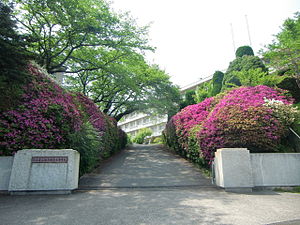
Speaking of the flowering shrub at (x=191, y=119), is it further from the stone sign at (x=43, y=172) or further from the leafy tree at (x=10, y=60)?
the leafy tree at (x=10, y=60)

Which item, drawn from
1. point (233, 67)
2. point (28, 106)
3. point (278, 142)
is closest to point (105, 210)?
point (28, 106)

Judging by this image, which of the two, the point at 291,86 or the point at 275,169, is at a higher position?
the point at 291,86

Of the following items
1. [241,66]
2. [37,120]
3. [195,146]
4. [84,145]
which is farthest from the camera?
[241,66]

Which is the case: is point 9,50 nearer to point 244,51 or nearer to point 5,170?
point 5,170

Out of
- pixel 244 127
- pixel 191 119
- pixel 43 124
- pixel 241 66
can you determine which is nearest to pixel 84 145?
Result: pixel 43 124

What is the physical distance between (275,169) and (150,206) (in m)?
4.45

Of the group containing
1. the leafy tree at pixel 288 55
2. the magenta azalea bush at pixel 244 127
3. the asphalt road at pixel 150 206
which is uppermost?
the leafy tree at pixel 288 55

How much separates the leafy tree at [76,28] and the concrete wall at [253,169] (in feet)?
27.9

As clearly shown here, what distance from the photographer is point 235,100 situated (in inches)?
320

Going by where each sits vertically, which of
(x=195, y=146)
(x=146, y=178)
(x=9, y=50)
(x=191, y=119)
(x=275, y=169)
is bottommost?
(x=146, y=178)

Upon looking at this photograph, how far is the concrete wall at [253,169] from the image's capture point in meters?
5.90

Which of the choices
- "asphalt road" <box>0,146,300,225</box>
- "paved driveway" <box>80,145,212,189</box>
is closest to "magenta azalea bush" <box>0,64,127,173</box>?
"paved driveway" <box>80,145,212,189</box>

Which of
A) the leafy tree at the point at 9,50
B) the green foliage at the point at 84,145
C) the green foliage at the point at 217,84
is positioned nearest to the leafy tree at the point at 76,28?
the leafy tree at the point at 9,50

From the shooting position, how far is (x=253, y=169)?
612cm
